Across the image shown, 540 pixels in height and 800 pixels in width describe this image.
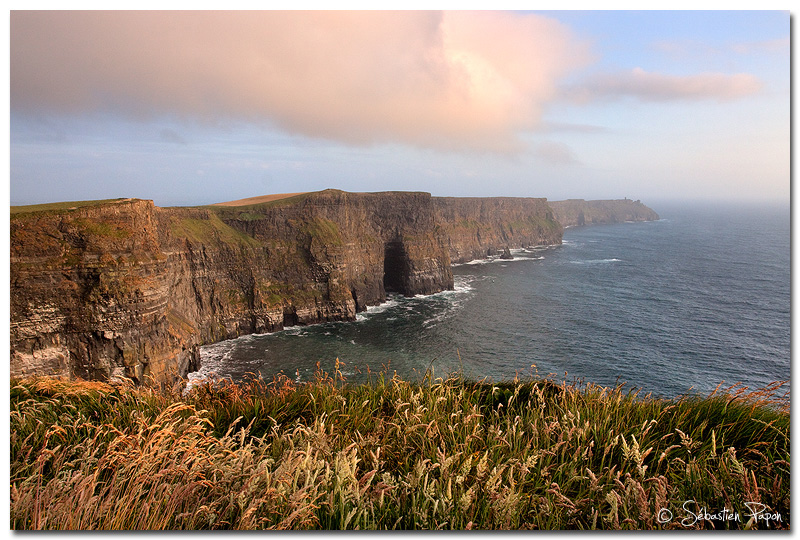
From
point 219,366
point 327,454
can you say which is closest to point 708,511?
point 327,454

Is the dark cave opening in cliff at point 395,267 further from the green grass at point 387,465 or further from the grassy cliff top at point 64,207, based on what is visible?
the green grass at point 387,465

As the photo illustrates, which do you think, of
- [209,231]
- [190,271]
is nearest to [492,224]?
[209,231]

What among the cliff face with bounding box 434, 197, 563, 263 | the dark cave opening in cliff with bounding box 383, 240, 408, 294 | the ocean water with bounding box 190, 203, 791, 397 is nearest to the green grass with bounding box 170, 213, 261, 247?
the ocean water with bounding box 190, 203, 791, 397

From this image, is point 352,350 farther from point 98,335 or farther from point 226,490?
point 226,490

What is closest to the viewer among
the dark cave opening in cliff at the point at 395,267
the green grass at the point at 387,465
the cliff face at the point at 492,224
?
the green grass at the point at 387,465

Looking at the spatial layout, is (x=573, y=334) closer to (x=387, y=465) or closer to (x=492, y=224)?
(x=387, y=465)

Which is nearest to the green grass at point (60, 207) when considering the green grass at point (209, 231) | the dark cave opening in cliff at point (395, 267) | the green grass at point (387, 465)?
the green grass at point (209, 231)
